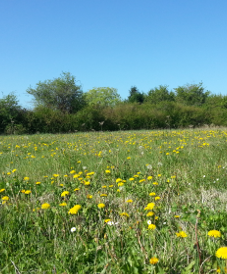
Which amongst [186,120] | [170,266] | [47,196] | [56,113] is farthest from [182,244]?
[186,120]

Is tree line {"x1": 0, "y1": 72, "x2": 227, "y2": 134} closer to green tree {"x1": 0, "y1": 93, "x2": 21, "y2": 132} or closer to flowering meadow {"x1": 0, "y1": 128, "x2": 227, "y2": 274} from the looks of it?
green tree {"x1": 0, "y1": 93, "x2": 21, "y2": 132}

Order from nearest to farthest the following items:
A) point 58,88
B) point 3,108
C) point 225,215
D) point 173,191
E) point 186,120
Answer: point 225,215 → point 173,191 → point 3,108 → point 186,120 → point 58,88

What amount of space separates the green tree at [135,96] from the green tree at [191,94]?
12491 millimetres

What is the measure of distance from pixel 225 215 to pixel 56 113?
21566 mm

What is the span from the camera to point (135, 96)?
64.2 m

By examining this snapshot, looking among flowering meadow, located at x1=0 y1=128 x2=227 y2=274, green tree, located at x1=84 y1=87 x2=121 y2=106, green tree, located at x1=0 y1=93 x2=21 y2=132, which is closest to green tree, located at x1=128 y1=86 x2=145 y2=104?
green tree, located at x1=84 y1=87 x2=121 y2=106

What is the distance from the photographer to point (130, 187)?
3041 mm

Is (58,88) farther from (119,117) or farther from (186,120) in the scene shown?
(186,120)

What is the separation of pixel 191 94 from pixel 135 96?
53.8ft

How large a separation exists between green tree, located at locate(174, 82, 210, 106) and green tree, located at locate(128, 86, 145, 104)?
12491mm

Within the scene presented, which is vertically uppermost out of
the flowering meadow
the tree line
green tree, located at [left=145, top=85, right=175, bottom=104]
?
green tree, located at [left=145, top=85, right=175, bottom=104]

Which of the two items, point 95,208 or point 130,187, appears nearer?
point 95,208

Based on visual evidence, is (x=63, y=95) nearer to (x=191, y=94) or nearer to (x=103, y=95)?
(x=191, y=94)

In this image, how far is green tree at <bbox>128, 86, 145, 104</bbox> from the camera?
210 ft
